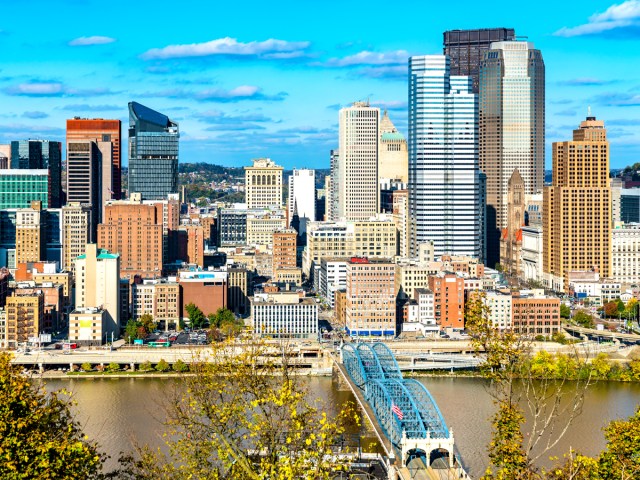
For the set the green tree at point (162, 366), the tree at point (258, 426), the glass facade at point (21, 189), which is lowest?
the green tree at point (162, 366)

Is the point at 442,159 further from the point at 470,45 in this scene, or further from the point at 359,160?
the point at 470,45

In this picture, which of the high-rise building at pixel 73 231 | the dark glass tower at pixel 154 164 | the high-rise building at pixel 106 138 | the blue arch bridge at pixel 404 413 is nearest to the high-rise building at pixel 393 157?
the dark glass tower at pixel 154 164

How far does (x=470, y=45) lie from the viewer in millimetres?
88062

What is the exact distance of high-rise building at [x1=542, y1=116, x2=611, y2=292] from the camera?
163 ft

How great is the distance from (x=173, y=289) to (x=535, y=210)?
100 feet

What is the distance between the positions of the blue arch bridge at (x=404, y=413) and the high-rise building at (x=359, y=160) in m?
38.6

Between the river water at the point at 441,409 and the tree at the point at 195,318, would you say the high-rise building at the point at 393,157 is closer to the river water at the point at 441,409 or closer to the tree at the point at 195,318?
the tree at the point at 195,318

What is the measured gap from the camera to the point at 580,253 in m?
50.5

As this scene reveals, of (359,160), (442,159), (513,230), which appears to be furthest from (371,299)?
(359,160)

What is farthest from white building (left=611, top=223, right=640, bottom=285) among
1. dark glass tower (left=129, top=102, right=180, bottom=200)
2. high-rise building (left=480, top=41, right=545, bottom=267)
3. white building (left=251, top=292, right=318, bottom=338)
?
dark glass tower (left=129, top=102, right=180, bottom=200)

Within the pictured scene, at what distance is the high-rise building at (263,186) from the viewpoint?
7606 centimetres

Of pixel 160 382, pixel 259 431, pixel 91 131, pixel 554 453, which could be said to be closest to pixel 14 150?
pixel 91 131

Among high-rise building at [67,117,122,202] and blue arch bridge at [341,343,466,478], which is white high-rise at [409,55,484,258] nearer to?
high-rise building at [67,117,122,202]

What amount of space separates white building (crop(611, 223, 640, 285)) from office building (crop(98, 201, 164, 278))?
21.7 meters
